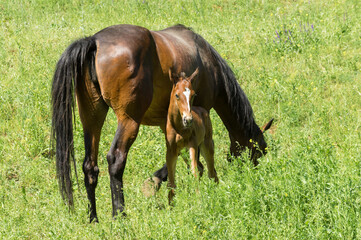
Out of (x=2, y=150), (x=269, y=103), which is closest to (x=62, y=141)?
(x=2, y=150)

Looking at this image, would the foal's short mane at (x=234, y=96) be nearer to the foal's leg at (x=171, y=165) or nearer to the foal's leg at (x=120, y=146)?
the foal's leg at (x=171, y=165)

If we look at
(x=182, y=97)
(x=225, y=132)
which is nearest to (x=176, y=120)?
(x=182, y=97)

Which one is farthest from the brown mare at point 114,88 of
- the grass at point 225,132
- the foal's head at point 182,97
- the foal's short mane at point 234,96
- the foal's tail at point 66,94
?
the foal's short mane at point 234,96

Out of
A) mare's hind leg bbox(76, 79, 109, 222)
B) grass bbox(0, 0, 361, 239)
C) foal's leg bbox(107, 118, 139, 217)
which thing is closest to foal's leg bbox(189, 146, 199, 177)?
grass bbox(0, 0, 361, 239)

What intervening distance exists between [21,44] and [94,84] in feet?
18.4

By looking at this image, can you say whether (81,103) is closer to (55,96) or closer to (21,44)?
(55,96)

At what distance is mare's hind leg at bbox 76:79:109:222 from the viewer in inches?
229

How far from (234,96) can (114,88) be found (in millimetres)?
2298

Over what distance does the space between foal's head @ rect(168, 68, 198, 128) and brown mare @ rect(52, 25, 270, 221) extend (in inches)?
10.0

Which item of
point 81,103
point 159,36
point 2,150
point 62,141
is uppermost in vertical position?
point 159,36

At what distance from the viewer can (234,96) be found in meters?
7.28

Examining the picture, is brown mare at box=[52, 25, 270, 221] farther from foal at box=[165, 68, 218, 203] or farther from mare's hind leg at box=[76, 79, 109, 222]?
foal at box=[165, 68, 218, 203]

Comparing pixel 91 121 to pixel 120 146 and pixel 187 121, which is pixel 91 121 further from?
pixel 187 121

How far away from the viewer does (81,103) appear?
231 inches
